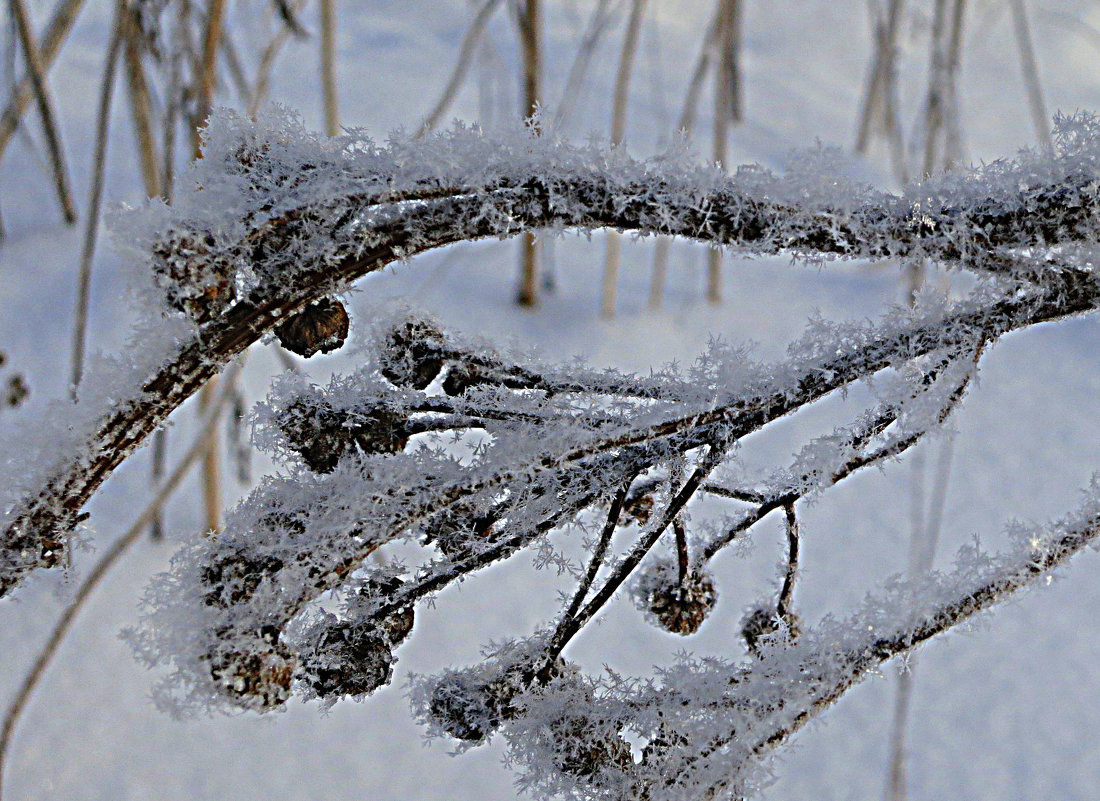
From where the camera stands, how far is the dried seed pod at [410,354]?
18 cm

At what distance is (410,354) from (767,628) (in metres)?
0.12

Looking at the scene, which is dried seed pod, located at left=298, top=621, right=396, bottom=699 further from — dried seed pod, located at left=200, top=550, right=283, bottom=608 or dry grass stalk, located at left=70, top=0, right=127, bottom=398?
dry grass stalk, located at left=70, top=0, right=127, bottom=398

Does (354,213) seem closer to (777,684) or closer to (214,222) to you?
(214,222)

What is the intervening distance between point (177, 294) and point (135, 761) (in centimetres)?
45

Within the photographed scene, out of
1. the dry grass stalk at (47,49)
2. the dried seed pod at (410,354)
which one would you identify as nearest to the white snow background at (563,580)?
the dried seed pod at (410,354)

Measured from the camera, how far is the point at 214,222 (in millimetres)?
152

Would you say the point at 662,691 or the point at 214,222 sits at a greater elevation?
the point at 214,222

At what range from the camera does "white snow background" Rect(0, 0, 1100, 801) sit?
0.52 m

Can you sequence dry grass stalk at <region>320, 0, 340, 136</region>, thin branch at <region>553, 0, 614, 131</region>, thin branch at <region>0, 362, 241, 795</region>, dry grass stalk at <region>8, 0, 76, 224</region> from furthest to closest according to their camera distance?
thin branch at <region>553, 0, 614, 131</region>
dry grass stalk at <region>320, 0, 340, 136</region>
dry grass stalk at <region>8, 0, 76, 224</region>
thin branch at <region>0, 362, 241, 795</region>

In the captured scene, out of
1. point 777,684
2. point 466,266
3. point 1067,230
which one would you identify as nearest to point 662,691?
point 777,684

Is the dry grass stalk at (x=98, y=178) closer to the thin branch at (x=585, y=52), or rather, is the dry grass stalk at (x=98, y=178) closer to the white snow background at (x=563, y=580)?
the white snow background at (x=563, y=580)

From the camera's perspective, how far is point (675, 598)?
22cm

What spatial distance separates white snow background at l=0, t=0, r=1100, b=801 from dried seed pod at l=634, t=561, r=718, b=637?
0.16 feet

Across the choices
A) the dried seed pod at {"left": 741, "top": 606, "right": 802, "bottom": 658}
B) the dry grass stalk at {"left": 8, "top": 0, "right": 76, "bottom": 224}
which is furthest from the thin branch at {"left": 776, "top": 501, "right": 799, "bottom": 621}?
the dry grass stalk at {"left": 8, "top": 0, "right": 76, "bottom": 224}
